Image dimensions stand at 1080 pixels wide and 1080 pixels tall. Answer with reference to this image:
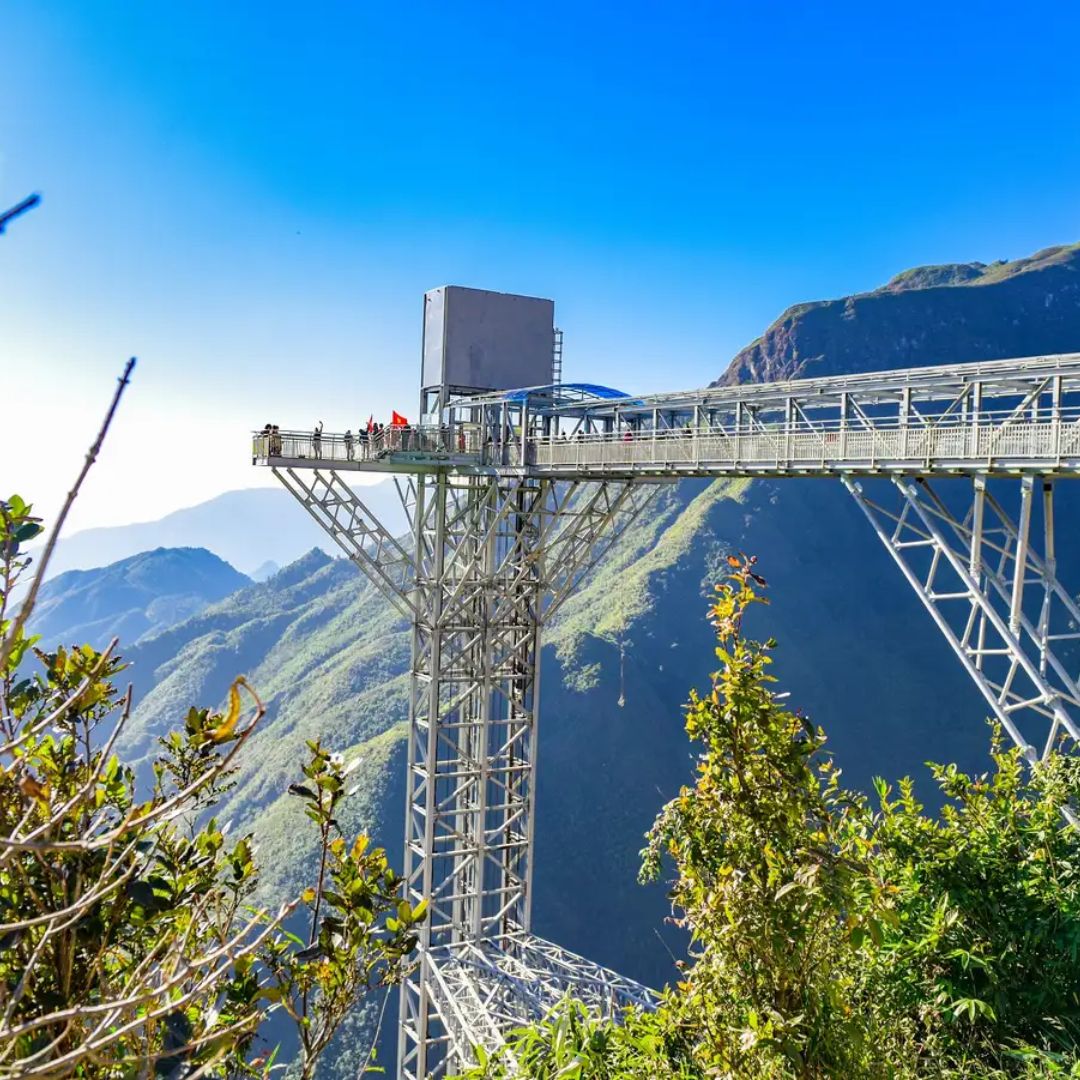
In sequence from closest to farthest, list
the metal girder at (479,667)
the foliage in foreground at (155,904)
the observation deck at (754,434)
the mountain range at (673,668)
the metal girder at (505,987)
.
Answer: the foliage in foreground at (155,904) → the observation deck at (754,434) → the metal girder at (505,987) → the metal girder at (479,667) → the mountain range at (673,668)

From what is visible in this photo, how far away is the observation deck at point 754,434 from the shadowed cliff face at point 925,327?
245 ft

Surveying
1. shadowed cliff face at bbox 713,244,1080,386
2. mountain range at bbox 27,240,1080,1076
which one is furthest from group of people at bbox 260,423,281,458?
shadowed cliff face at bbox 713,244,1080,386

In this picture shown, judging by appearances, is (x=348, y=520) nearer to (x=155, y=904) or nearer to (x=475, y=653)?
(x=475, y=653)

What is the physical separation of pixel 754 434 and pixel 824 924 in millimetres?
6770

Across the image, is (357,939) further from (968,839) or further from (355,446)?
(355,446)

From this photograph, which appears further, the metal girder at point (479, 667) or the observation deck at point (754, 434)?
the metal girder at point (479, 667)

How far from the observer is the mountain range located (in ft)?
193

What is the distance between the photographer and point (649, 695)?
6725 cm

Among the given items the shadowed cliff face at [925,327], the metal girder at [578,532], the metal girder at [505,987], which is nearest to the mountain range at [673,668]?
the shadowed cliff face at [925,327]

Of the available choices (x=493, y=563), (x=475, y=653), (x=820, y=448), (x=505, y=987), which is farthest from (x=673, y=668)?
(x=820, y=448)

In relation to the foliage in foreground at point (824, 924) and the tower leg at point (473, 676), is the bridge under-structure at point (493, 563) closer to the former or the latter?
the tower leg at point (473, 676)

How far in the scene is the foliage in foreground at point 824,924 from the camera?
11.2 ft

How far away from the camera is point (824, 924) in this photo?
3512 mm

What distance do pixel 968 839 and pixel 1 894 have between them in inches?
256
